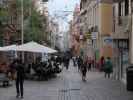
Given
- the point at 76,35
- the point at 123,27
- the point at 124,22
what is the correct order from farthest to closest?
the point at 76,35 → the point at 123,27 → the point at 124,22

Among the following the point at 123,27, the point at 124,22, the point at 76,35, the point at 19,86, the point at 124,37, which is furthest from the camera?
the point at 76,35

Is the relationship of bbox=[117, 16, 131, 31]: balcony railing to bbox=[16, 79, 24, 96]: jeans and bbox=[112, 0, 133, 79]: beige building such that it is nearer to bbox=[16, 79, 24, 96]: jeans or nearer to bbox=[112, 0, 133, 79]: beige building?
bbox=[112, 0, 133, 79]: beige building

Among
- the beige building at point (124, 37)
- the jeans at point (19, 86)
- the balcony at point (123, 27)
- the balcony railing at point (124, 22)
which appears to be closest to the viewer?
the jeans at point (19, 86)

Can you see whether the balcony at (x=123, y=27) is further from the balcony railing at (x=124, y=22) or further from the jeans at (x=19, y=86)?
the jeans at (x=19, y=86)

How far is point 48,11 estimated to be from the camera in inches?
4112

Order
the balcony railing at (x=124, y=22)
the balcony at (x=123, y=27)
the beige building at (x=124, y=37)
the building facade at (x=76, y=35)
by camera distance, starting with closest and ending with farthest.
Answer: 1. the beige building at (x=124, y=37)
2. the balcony railing at (x=124, y=22)
3. the balcony at (x=123, y=27)
4. the building facade at (x=76, y=35)

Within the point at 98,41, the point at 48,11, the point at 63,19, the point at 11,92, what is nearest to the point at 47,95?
the point at 11,92

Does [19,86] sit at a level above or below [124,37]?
below

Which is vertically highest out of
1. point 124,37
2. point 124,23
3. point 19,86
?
point 124,23

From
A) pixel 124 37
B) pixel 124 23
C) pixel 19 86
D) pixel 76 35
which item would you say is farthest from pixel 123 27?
pixel 76 35

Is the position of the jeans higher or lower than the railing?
lower

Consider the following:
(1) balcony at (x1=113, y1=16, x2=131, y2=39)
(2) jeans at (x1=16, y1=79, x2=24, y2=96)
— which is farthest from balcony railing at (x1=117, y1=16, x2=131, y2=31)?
(2) jeans at (x1=16, y1=79, x2=24, y2=96)

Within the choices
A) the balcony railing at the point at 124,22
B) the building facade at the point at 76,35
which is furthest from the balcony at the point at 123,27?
the building facade at the point at 76,35

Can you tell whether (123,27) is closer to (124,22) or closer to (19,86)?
(124,22)
